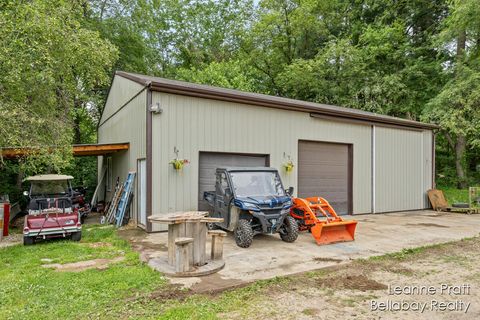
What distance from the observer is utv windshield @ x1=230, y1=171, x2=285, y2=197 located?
682cm

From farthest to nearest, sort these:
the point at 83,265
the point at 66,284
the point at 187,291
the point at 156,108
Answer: the point at 156,108, the point at 83,265, the point at 66,284, the point at 187,291

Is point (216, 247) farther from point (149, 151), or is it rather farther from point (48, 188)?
point (48, 188)

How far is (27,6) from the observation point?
699 cm

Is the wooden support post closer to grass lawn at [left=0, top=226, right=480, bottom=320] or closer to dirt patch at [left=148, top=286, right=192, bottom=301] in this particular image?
grass lawn at [left=0, top=226, right=480, bottom=320]

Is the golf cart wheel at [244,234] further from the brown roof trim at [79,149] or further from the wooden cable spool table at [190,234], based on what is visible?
the brown roof trim at [79,149]

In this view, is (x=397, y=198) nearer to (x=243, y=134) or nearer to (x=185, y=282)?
(x=243, y=134)

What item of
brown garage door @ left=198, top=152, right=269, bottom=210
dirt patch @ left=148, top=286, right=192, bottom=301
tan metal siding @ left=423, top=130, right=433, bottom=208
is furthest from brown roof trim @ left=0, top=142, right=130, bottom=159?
tan metal siding @ left=423, top=130, right=433, bottom=208

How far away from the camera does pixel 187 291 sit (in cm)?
402

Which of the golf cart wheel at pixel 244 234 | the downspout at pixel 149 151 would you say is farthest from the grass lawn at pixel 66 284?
the golf cart wheel at pixel 244 234

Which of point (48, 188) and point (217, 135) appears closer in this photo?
point (48, 188)

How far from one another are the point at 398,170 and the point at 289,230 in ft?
25.1

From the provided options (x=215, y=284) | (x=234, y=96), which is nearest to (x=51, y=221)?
(x=215, y=284)

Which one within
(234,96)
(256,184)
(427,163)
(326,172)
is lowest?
(256,184)

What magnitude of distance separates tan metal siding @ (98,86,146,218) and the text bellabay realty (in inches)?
243
